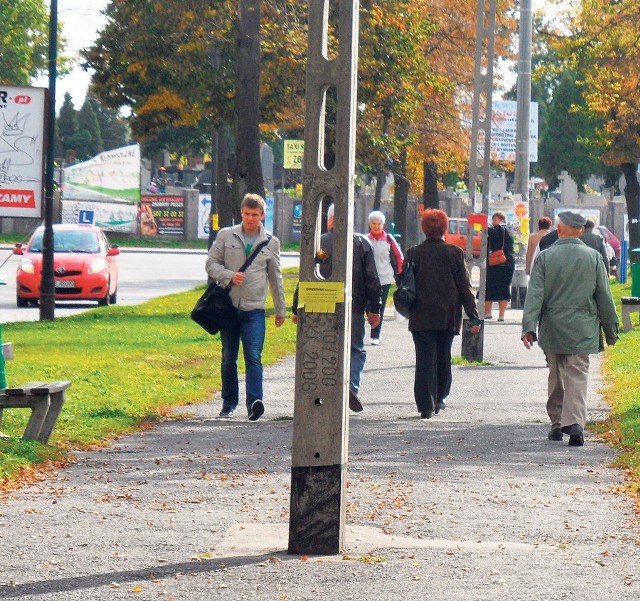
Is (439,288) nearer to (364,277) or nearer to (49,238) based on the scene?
(364,277)

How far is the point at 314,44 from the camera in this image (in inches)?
262

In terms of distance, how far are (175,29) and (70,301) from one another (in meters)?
5.90

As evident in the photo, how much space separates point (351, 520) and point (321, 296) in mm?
1531

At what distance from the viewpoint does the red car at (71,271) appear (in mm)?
27688

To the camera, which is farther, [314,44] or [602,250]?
[602,250]

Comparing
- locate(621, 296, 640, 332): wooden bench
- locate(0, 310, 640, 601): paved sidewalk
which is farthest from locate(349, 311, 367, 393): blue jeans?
locate(621, 296, 640, 332): wooden bench

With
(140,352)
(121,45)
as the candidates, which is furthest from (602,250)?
(121,45)

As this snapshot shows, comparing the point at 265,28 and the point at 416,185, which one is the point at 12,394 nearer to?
the point at 265,28

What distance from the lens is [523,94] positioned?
78.8 ft

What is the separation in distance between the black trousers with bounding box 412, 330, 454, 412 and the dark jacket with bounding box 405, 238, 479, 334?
11 centimetres

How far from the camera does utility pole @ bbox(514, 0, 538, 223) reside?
23.2m

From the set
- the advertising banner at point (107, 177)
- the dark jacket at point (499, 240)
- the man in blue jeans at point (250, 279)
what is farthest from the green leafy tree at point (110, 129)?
the man in blue jeans at point (250, 279)

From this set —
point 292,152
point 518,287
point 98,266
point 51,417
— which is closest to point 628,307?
point 518,287

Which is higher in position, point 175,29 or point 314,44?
point 175,29
